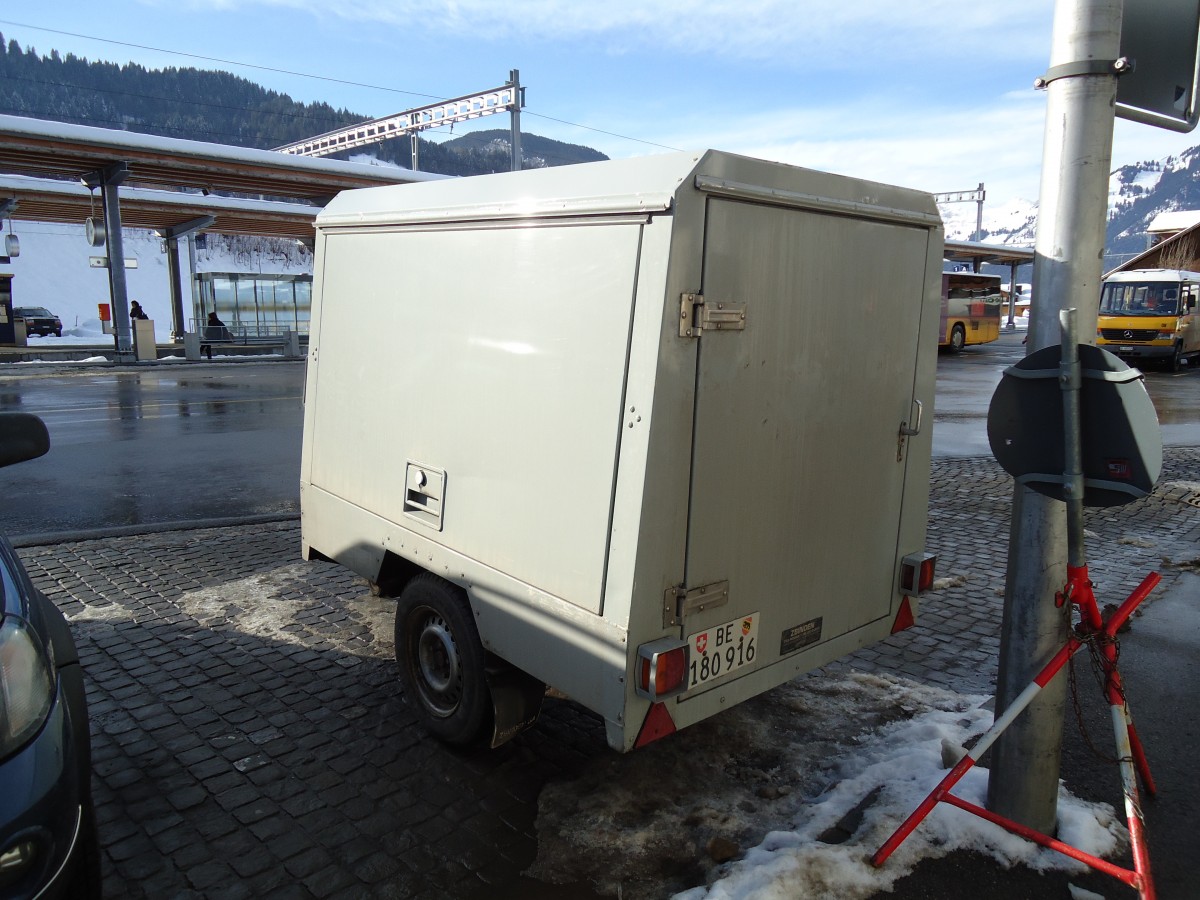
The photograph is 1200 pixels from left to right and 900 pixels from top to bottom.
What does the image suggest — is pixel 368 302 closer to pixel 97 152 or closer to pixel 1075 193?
pixel 1075 193

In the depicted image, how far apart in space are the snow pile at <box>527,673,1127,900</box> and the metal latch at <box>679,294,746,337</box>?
1.87 m

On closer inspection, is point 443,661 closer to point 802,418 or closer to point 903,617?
point 802,418

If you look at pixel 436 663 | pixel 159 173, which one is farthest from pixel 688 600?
pixel 159 173

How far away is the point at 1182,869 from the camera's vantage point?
3.06m

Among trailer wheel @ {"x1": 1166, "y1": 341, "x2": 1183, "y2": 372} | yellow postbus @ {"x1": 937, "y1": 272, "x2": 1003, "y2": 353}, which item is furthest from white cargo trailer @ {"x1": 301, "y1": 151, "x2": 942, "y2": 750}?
yellow postbus @ {"x1": 937, "y1": 272, "x2": 1003, "y2": 353}

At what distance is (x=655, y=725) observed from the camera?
9.89ft

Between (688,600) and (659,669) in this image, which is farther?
(688,600)

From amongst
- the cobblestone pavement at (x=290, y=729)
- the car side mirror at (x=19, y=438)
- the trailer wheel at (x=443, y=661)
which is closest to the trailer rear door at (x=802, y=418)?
the trailer wheel at (x=443, y=661)

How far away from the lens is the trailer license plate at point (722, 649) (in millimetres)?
3105

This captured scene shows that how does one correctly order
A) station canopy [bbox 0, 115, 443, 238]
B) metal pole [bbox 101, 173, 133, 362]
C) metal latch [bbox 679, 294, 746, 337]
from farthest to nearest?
metal pole [bbox 101, 173, 133, 362], station canopy [bbox 0, 115, 443, 238], metal latch [bbox 679, 294, 746, 337]

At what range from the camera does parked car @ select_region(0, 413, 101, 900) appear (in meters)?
2.15

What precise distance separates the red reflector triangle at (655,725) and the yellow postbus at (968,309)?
1316 inches

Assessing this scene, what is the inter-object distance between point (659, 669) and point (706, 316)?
1.21m

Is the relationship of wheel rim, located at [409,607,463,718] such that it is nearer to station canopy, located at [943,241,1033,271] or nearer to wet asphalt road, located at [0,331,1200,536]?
wet asphalt road, located at [0,331,1200,536]
